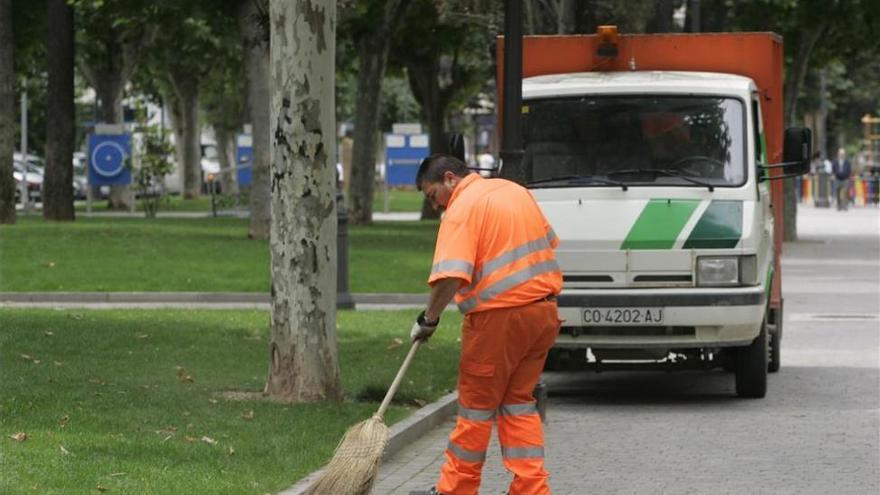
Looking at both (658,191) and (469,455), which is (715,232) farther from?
(469,455)

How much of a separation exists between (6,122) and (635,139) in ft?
70.5

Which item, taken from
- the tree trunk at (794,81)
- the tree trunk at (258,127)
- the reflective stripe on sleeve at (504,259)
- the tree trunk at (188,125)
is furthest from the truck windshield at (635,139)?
the tree trunk at (188,125)

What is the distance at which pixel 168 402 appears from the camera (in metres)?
12.1

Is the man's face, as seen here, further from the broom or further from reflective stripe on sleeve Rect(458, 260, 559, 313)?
the broom

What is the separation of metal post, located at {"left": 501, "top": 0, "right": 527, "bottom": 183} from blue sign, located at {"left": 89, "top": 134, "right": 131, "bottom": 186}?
102 feet

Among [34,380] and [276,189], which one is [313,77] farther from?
[34,380]

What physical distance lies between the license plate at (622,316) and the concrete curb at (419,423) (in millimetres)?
1070

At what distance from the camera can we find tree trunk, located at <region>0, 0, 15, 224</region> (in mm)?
34031

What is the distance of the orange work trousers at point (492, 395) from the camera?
8.66 meters

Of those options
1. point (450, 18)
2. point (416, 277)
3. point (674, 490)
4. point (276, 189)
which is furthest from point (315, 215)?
point (450, 18)

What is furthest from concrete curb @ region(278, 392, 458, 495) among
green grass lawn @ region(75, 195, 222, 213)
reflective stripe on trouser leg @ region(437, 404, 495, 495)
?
green grass lawn @ region(75, 195, 222, 213)

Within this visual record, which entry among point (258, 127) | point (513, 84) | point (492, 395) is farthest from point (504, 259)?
point (258, 127)

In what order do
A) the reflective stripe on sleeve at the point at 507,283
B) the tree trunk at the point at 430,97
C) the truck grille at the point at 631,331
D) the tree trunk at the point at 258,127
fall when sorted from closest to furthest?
the reflective stripe on sleeve at the point at 507,283, the truck grille at the point at 631,331, the tree trunk at the point at 258,127, the tree trunk at the point at 430,97

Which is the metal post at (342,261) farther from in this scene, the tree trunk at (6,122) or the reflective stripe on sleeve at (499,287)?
the tree trunk at (6,122)
